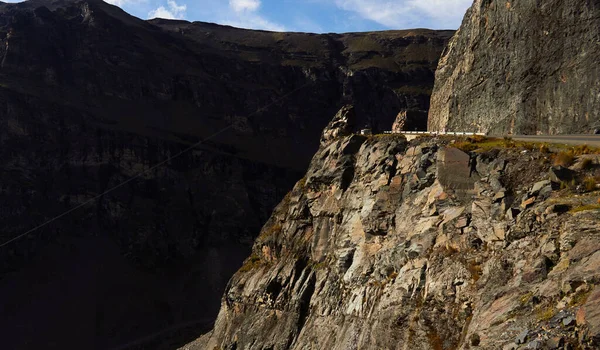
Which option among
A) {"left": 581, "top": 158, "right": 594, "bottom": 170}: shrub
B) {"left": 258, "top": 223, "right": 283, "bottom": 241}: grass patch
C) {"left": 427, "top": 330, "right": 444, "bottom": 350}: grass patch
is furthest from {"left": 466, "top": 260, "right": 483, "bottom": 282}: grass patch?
{"left": 258, "top": 223, "right": 283, "bottom": 241}: grass patch

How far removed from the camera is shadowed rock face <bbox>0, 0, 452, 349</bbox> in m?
120

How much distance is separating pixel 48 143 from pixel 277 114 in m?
66.0

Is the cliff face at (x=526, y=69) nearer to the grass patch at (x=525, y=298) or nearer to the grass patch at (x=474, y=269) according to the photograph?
the grass patch at (x=474, y=269)

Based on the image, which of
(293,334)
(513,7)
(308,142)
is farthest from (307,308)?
(308,142)

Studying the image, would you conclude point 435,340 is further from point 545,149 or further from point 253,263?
point 253,263

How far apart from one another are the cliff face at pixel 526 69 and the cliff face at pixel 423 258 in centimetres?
871

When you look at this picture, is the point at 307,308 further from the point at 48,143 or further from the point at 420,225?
the point at 48,143

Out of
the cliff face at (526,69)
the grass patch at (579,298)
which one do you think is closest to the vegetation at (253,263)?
the cliff face at (526,69)

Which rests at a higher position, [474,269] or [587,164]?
[587,164]

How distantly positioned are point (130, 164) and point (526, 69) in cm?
11759

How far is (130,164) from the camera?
146625 millimetres

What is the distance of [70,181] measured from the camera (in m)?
140

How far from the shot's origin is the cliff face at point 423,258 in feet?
63.5

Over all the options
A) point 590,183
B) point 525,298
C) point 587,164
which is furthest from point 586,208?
point 587,164
